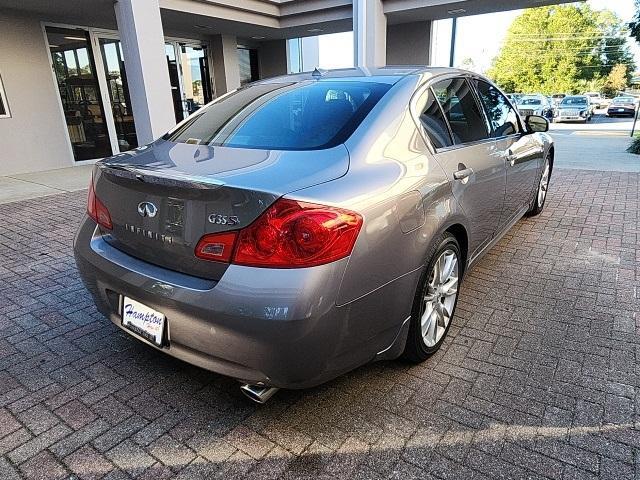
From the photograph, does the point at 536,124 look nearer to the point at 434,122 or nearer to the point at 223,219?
the point at 434,122

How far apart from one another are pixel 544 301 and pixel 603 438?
139 cm

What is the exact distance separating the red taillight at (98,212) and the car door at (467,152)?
5.69ft

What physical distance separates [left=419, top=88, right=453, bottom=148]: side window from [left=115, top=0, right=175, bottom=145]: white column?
639 centimetres

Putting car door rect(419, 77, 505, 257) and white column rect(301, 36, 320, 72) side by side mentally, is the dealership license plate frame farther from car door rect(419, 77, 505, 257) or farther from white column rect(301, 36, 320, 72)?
white column rect(301, 36, 320, 72)

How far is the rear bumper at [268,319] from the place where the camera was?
1.65 meters

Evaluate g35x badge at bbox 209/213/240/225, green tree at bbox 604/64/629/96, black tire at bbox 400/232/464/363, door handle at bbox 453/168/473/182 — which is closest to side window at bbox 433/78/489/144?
door handle at bbox 453/168/473/182

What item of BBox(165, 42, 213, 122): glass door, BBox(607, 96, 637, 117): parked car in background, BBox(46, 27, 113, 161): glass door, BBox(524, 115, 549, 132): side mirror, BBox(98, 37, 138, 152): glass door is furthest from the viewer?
BBox(607, 96, 637, 117): parked car in background

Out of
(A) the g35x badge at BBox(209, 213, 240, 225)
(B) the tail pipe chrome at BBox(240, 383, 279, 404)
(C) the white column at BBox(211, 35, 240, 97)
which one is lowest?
(B) the tail pipe chrome at BBox(240, 383, 279, 404)

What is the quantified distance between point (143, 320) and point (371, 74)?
1.93 meters

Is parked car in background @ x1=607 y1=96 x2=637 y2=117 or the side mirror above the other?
the side mirror

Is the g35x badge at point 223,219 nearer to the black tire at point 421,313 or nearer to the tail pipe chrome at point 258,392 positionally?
the tail pipe chrome at point 258,392

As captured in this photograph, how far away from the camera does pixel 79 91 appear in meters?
9.51

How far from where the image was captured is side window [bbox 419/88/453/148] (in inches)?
97.7

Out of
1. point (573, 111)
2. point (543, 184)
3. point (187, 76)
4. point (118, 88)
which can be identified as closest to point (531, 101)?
point (573, 111)
